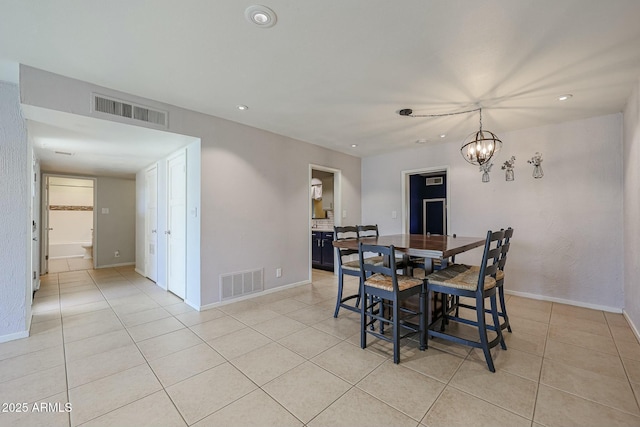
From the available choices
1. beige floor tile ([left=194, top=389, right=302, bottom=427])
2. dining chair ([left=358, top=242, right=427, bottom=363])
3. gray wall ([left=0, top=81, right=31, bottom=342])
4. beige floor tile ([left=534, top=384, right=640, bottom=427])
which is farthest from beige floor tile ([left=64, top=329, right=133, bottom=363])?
beige floor tile ([left=534, top=384, right=640, bottom=427])

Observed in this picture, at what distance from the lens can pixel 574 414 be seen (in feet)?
5.18

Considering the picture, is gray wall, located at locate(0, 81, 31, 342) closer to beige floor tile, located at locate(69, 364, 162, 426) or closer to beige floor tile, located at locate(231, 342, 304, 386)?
beige floor tile, located at locate(69, 364, 162, 426)

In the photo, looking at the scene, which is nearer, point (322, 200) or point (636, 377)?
point (636, 377)

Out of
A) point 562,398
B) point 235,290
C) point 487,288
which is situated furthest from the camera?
point 235,290

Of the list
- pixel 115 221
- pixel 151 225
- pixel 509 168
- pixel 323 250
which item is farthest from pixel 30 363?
pixel 509 168

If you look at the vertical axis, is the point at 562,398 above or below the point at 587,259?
below

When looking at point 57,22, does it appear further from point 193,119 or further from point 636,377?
point 636,377

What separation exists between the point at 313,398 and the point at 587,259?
399 centimetres

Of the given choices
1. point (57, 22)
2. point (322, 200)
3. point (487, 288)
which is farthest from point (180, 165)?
point (487, 288)

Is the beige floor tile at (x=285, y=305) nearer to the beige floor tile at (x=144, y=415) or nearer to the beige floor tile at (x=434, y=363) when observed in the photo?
the beige floor tile at (x=434, y=363)

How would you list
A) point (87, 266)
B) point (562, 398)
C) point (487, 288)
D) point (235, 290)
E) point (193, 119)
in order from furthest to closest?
point (87, 266) → point (235, 290) → point (193, 119) → point (487, 288) → point (562, 398)

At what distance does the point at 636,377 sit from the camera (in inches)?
76.4

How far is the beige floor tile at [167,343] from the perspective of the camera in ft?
7.60

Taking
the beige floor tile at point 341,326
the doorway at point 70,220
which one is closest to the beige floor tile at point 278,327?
the beige floor tile at point 341,326
